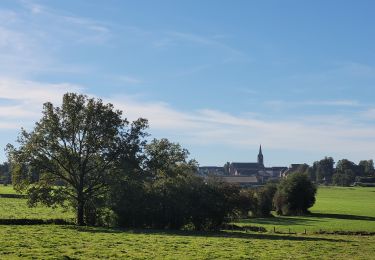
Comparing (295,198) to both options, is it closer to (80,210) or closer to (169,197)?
(169,197)

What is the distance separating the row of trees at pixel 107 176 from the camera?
52.8 meters

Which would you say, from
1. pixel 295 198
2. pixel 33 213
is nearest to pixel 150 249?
pixel 33 213

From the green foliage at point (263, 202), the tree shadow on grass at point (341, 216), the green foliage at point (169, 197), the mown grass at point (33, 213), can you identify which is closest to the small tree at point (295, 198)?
the green foliage at point (263, 202)

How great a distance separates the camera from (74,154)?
53844 mm

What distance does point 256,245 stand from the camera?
122 feet

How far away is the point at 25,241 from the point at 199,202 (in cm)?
2655

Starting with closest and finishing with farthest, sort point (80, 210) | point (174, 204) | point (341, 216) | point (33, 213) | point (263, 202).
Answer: point (80, 210) < point (174, 204) < point (33, 213) < point (341, 216) < point (263, 202)

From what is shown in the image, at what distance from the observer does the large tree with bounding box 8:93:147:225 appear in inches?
2061

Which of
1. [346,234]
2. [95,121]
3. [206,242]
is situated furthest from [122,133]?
[346,234]

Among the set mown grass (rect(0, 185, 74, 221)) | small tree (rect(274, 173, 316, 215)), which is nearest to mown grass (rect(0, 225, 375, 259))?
mown grass (rect(0, 185, 74, 221))

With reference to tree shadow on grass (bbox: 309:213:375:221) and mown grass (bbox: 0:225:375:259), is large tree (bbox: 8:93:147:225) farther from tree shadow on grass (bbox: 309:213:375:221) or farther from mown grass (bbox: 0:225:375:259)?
tree shadow on grass (bbox: 309:213:375:221)

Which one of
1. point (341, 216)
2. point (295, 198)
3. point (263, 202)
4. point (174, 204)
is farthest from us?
point (295, 198)

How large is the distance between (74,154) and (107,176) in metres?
4.54

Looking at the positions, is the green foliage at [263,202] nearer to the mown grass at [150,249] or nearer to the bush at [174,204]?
the bush at [174,204]
